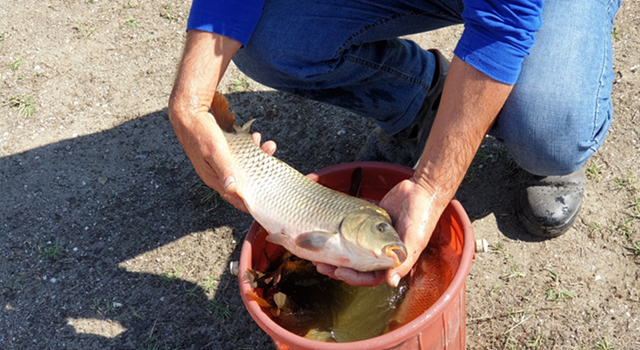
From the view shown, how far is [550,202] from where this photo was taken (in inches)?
99.2

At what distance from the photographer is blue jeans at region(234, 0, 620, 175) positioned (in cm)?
203

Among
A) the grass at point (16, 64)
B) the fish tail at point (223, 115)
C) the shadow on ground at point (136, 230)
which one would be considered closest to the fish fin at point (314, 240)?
the fish tail at point (223, 115)

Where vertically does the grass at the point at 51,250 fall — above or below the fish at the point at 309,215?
below

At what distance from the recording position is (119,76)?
3.56 m

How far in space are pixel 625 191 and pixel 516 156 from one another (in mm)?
794

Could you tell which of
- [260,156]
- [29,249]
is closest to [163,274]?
[29,249]

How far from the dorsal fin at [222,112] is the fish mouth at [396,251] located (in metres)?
0.82

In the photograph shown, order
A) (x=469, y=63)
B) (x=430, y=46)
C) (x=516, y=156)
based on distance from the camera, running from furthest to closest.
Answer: (x=430, y=46) < (x=516, y=156) < (x=469, y=63)

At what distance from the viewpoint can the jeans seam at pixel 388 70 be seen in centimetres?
237

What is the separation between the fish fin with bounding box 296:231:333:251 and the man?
112 millimetres

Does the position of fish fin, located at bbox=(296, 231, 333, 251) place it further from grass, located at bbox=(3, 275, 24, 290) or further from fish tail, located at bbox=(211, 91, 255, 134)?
grass, located at bbox=(3, 275, 24, 290)

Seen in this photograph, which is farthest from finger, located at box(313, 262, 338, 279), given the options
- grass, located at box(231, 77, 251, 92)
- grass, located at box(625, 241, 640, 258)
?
grass, located at box(231, 77, 251, 92)

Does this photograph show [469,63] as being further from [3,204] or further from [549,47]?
[3,204]

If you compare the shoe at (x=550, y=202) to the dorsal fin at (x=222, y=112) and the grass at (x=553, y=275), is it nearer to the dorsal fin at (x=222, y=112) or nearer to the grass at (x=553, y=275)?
the grass at (x=553, y=275)
